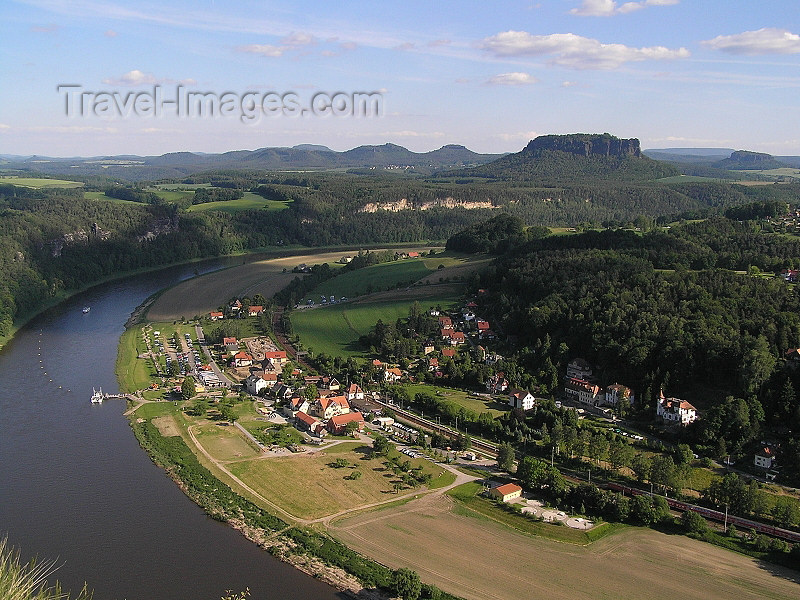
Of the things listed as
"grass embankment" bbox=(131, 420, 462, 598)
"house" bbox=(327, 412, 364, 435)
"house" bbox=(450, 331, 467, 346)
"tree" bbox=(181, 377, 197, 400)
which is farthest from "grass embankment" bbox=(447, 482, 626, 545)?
"house" bbox=(450, 331, 467, 346)

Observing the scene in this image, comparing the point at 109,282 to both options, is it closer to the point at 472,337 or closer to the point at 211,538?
the point at 472,337

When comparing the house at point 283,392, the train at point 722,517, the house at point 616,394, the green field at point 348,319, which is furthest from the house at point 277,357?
the train at point 722,517

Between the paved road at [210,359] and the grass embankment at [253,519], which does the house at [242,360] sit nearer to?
the paved road at [210,359]

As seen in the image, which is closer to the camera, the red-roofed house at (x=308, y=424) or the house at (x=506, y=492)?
the house at (x=506, y=492)

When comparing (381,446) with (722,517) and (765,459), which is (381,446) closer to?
(722,517)

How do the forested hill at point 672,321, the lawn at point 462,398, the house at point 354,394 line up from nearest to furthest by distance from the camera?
the forested hill at point 672,321, the lawn at point 462,398, the house at point 354,394

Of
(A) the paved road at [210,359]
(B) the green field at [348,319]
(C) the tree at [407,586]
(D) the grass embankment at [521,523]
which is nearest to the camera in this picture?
(C) the tree at [407,586]

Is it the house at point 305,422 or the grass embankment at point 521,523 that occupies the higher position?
the house at point 305,422

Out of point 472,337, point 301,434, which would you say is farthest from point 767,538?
point 472,337
